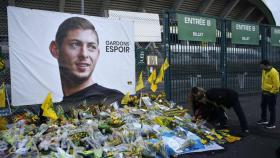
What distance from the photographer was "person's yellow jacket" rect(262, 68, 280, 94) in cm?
829

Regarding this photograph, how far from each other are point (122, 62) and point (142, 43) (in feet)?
5.09

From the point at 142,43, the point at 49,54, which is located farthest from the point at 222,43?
the point at 49,54

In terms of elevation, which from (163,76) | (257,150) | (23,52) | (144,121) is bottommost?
(257,150)

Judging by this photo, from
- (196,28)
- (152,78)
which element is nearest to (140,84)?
(152,78)

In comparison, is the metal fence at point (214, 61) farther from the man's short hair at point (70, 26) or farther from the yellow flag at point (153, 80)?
the man's short hair at point (70, 26)

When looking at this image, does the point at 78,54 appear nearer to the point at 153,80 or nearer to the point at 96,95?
the point at 96,95

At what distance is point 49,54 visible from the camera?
719 centimetres

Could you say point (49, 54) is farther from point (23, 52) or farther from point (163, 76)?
point (163, 76)

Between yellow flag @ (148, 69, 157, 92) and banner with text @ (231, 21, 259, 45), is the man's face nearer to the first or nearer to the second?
yellow flag @ (148, 69, 157, 92)

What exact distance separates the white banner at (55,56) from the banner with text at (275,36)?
776 centimetres

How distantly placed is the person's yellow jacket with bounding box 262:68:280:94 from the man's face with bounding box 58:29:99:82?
4197 millimetres

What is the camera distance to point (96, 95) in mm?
8031

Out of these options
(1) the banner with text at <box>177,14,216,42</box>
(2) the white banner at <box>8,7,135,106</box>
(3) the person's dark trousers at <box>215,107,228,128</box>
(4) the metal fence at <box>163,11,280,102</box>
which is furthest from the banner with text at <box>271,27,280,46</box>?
(2) the white banner at <box>8,7,135,106</box>

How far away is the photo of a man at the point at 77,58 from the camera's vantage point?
24.3ft
